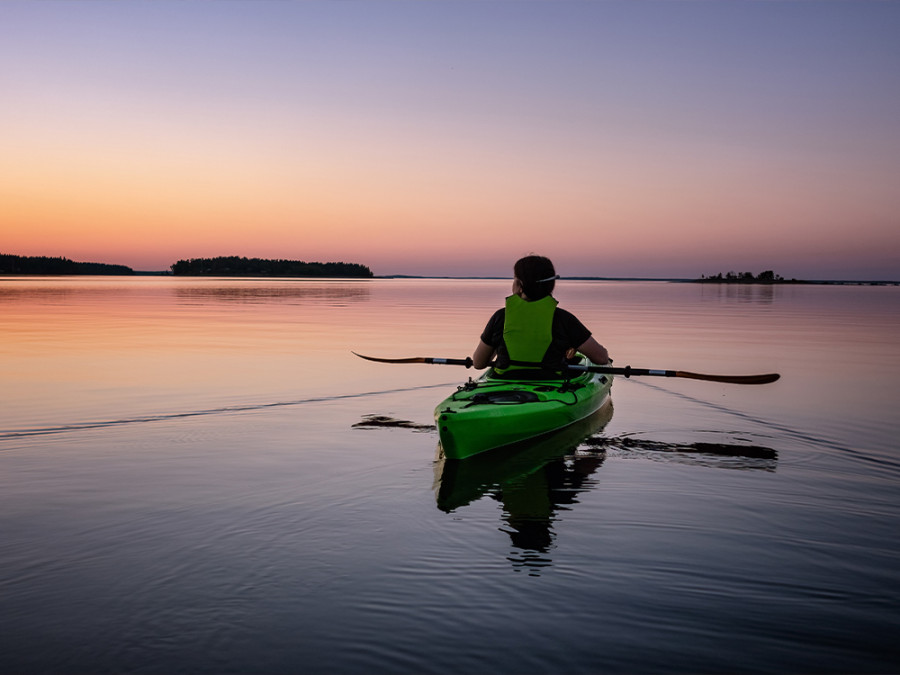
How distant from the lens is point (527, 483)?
758 cm

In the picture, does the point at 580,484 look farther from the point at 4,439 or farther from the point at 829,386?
the point at 829,386

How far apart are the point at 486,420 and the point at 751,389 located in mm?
8385

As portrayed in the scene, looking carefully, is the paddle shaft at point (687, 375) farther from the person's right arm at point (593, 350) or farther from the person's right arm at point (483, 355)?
the person's right arm at point (483, 355)

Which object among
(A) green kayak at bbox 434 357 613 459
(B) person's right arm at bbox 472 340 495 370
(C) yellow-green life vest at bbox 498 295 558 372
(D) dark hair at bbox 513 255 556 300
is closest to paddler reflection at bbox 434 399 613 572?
(A) green kayak at bbox 434 357 613 459

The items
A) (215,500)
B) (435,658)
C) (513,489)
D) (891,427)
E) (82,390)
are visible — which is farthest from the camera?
(82,390)

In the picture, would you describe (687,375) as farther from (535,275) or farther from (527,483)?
(527,483)

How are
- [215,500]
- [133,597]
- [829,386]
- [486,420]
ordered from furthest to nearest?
[829,386], [486,420], [215,500], [133,597]

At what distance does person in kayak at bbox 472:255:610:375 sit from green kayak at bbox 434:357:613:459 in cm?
33

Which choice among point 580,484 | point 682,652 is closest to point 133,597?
point 682,652

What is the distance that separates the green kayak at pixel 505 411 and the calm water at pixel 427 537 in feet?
0.97

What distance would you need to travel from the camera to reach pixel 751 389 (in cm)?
1472

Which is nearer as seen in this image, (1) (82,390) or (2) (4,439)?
(2) (4,439)

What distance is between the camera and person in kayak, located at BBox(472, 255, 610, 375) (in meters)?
9.49

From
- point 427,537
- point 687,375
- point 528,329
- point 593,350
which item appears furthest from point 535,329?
point 427,537
